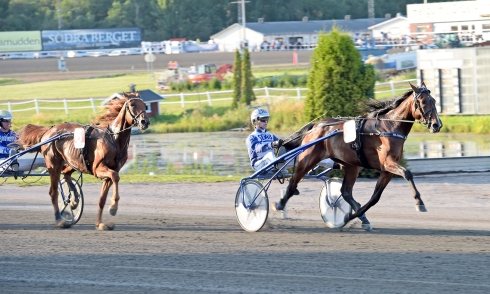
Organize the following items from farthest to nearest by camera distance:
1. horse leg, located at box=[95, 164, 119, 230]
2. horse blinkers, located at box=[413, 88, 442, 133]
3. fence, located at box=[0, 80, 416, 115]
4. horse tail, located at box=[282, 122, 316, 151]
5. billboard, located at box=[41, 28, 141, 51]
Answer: billboard, located at box=[41, 28, 141, 51] < fence, located at box=[0, 80, 416, 115] < horse tail, located at box=[282, 122, 316, 151] < horse leg, located at box=[95, 164, 119, 230] < horse blinkers, located at box=[413, 88, 442, 133]

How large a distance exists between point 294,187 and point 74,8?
68.3 m

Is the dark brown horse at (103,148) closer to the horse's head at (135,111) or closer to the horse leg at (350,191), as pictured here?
the horse's head at (135,111)

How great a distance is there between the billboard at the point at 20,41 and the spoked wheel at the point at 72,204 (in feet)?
177

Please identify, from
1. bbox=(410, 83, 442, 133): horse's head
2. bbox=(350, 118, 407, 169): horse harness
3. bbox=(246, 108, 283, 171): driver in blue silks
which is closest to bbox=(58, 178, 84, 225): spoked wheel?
bbox=(246, 108, 283, 171): driver in blue silks

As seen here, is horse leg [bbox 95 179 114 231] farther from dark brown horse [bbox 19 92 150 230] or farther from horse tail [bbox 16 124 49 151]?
horse tail [bbox 16 124 49 151]

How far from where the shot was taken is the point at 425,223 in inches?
395

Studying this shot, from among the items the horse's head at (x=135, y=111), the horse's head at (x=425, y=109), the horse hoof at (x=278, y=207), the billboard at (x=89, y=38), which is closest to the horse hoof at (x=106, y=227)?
the horse's head at (x=135, y=111)

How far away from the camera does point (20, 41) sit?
62.5 metres

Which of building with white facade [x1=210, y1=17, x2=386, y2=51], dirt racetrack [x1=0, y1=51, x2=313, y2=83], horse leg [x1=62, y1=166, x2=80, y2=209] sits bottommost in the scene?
horse leg [x1=62, y1=166, x2=80, y2=209]

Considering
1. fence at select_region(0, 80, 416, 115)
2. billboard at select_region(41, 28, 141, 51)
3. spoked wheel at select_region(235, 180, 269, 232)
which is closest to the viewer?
spoked wheel at select_region(235, 180, 269, 232)

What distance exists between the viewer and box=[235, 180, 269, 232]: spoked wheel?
9477 millimetres

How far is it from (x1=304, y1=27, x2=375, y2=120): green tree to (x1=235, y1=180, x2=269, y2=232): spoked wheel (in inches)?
172

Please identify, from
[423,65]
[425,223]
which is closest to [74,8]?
[423,65]

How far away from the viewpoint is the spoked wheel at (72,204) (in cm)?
1032
